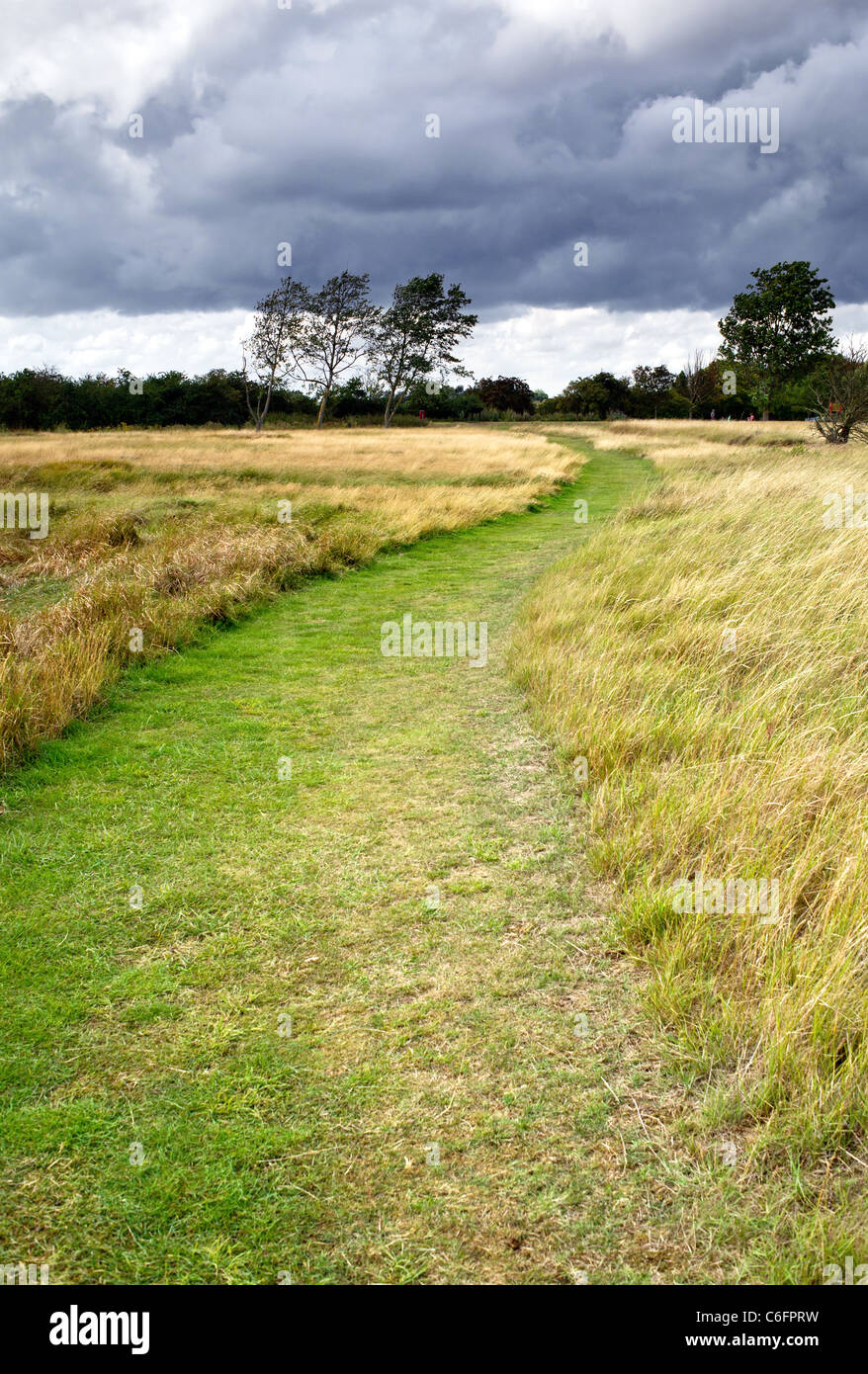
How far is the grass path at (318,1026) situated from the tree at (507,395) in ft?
249

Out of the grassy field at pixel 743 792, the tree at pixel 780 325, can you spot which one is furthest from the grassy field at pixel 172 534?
the tree at pixel 780 325

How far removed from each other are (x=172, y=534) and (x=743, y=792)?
11.4 meters

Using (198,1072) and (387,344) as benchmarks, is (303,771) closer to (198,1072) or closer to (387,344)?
(198,1072)

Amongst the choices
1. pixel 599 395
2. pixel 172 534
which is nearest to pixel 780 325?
pixel 599 395

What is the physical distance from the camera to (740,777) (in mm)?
4551

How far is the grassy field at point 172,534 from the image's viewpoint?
24.1ft

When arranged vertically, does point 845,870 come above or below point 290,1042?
above

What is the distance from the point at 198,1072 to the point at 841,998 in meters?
2.36

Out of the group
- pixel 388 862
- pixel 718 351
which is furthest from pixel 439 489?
pixel 718 351

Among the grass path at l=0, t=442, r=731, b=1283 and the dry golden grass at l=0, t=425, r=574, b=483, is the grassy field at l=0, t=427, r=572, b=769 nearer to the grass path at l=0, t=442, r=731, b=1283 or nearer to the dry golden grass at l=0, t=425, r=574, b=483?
the dry golden grass at l=0, t=425, r=574, b=483

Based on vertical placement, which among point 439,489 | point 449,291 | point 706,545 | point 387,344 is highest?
point 449,291

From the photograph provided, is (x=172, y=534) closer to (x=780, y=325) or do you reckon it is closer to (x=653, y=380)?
(x=780, y=325)

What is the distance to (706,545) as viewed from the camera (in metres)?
9.75

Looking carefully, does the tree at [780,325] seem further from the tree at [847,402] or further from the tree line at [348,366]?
the tree at [847,402]
